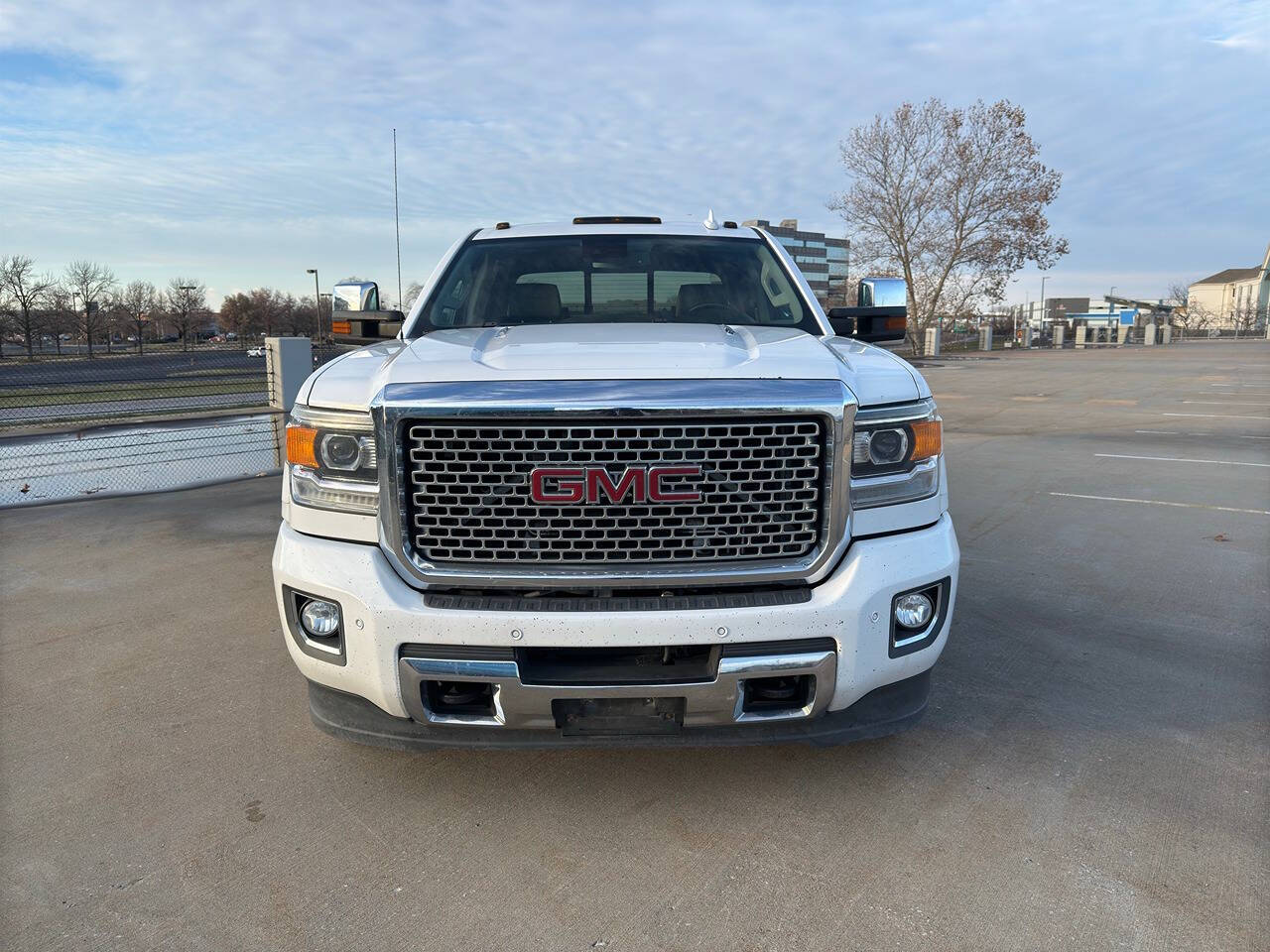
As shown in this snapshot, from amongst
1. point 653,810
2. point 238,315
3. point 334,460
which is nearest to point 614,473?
point 334,460

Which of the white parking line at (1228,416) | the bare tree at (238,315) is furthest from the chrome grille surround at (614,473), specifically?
the bare tree at (238,315)

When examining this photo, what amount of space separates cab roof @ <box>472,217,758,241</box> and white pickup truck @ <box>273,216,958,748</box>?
188 cm

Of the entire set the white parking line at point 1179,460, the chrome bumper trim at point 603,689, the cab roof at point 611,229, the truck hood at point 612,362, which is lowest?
the white parking line at point 1179,460

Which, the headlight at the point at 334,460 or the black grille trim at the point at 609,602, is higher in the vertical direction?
the headlight at the point at 334,460

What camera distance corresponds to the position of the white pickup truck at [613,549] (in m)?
2.48

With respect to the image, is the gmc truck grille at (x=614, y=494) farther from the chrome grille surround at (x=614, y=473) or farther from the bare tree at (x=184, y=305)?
the bare tree at (x=184, y=305)

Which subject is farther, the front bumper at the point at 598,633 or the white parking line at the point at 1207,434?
the white parking line at the point at 1207,434

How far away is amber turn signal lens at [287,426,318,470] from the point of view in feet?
8.93

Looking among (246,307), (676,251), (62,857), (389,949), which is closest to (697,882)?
(389,949)

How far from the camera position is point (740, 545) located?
2.61 metres

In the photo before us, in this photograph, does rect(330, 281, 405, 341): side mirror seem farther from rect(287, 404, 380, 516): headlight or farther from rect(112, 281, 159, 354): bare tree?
rect(112, 281, 159, 354): bare tree

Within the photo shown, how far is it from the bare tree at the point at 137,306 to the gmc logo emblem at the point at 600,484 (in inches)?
2082

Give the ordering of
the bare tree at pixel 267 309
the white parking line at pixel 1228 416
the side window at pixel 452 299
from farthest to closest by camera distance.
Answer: the bare tree at pixel 267 309, the white parking line at pixel 1228 416, the side window at pixel 452 299

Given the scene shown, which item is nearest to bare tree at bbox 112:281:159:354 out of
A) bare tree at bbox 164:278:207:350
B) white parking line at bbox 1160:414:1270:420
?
bare tree at bbox 164:278:207:350
